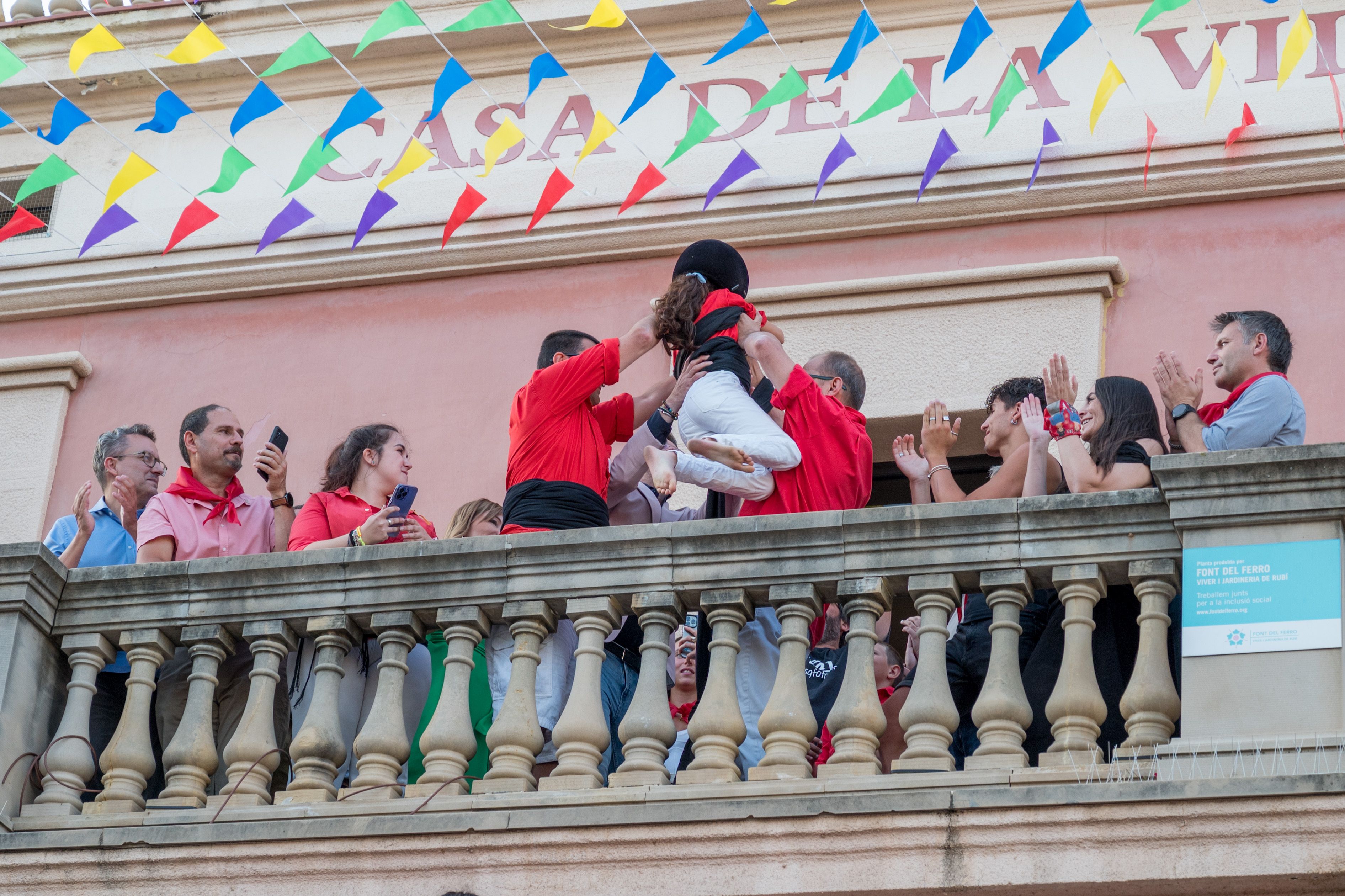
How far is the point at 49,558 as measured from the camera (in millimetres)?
6973

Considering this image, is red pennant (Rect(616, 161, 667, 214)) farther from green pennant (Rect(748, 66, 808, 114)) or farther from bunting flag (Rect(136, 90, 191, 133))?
bunting flag (Rect(136, 90, 191, 133))

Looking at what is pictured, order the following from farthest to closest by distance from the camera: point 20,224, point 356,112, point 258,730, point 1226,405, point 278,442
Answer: point 20,224 < point 356,112 < point 278,442 < point 1226,405 < point 258,730

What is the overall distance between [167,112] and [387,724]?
4.11 m

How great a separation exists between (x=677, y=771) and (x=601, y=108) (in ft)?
16.3

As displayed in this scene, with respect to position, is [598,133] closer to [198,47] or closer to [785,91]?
[785,91]

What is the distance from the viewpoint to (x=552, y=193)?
10.2 meters

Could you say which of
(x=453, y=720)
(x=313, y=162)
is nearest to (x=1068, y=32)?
(x=313, y=162)

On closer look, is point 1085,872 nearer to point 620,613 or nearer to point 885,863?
point 885,863

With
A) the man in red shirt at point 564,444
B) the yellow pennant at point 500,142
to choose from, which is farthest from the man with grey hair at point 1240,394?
the yellow pennant at point 500,142

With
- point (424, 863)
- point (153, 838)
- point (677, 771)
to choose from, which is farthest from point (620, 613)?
point (153, 838)

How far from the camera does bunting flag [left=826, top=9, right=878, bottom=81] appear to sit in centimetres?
900

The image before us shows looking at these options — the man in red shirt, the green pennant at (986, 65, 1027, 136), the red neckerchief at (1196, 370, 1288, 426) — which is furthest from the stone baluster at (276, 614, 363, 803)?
the green pennant at (986, 65, 1027, 136)

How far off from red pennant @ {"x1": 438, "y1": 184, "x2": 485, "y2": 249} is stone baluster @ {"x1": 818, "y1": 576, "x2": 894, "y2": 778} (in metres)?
4.56

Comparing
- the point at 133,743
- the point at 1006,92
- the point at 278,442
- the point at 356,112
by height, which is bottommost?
the point at 133,743
